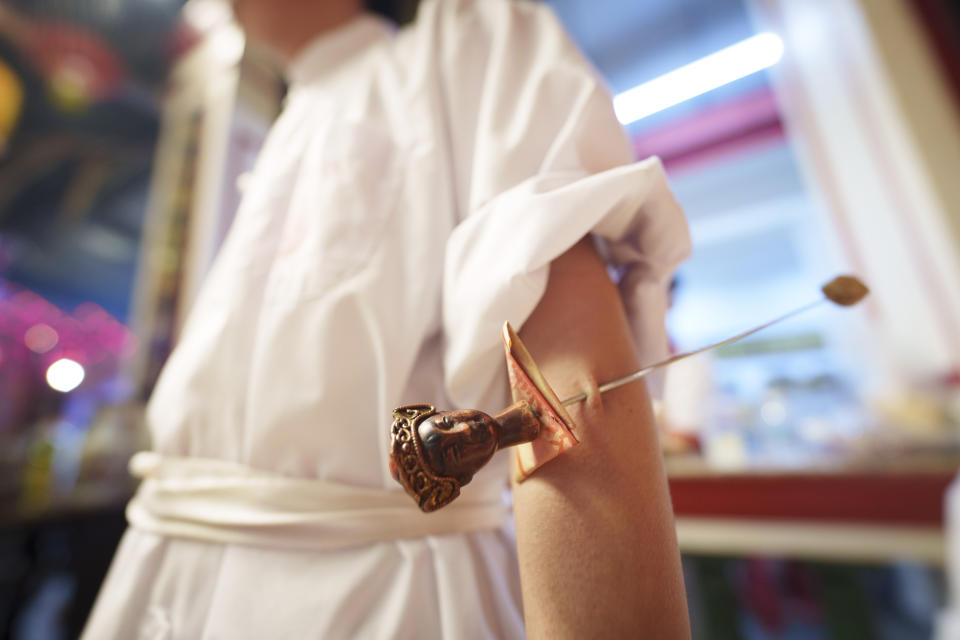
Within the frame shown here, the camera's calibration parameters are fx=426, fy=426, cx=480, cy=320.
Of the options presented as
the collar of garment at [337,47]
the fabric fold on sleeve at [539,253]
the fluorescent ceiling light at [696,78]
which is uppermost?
the fluorescent ceiling light at [696,78]

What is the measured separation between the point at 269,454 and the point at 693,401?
1643 mm

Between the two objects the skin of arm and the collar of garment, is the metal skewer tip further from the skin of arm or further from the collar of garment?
the collar of garment

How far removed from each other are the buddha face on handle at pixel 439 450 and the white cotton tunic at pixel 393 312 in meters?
0.09

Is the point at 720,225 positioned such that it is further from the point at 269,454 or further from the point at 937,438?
the point at 269,454

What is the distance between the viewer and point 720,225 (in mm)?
2453

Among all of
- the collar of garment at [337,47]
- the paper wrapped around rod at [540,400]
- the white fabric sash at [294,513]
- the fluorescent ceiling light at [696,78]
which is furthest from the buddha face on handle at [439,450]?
the fluorescent ceiling light at [696,78]

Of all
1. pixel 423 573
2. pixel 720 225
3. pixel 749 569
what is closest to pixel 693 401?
pixel 749 569

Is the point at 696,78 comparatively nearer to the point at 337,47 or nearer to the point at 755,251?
the point at 755,251

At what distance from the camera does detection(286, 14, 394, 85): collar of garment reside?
56 centimetres

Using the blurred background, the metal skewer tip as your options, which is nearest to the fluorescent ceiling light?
the blurred background

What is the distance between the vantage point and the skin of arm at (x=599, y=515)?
22cm

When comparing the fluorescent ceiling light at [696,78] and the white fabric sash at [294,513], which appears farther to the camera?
the fluorescent ceiling light at [696,78]

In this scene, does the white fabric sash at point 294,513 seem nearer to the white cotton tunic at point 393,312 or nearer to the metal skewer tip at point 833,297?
the white cotton tunic at point 393,312

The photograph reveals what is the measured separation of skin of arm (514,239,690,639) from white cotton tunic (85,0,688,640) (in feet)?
0.17
